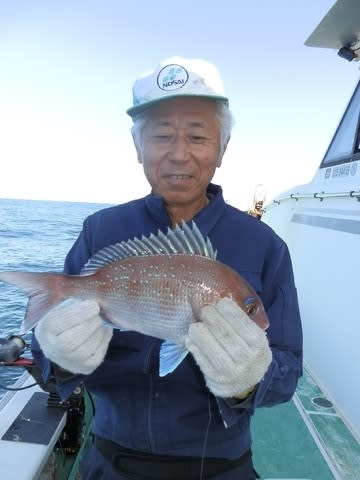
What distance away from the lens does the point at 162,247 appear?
1.77 m

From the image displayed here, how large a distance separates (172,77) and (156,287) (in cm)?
103

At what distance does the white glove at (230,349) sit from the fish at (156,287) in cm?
11

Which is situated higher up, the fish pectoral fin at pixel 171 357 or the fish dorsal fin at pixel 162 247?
the fish dorsal fin at pixel 162 247

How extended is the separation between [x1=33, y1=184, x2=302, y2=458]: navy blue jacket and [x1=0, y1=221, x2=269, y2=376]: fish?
0.60ft

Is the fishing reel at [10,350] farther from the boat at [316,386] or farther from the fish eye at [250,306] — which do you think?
the fish eye at [250,306]

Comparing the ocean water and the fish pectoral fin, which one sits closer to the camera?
the fish pectoral fin

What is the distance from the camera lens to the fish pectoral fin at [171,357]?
1.57 m

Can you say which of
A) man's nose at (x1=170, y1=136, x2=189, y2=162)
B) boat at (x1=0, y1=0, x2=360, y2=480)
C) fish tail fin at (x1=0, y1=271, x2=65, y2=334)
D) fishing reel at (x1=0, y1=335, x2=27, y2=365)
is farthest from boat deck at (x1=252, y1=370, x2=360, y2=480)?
man's nose at (x1=170, y1=136, x2=189, y2=162)

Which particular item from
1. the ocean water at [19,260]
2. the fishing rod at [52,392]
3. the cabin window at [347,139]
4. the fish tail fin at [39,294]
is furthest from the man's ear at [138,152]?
the cabin window at [347,139]

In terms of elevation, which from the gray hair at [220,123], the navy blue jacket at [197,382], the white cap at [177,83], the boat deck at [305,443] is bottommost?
the boat deck at [305,443]

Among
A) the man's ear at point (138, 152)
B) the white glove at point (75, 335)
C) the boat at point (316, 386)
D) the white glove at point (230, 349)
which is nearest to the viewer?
the white glove at point (230, 349)

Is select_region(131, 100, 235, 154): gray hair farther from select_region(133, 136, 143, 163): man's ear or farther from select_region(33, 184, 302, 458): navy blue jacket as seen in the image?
select_region(33, 184, 302, 458): navy blue jacket

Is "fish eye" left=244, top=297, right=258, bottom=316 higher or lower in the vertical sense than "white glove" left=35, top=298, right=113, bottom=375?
higher

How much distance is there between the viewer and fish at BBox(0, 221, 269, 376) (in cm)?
166
